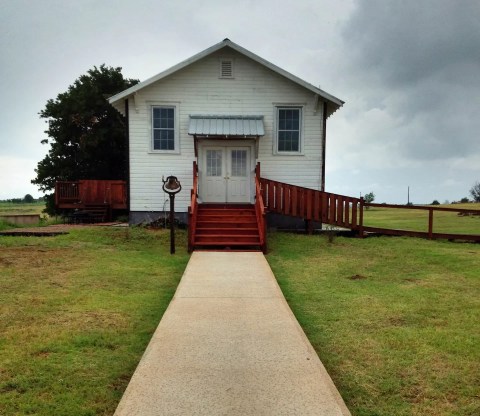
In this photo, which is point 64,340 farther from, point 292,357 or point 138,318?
point 292,357

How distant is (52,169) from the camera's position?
31125mm

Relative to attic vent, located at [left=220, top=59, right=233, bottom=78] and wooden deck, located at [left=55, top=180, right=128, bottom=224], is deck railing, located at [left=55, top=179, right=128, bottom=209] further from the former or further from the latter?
attic vent, located at [left=220, top=59, right=233, bottom=78]

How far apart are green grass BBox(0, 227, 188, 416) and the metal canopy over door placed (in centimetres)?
530

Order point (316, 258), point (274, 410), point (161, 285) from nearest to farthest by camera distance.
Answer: point (274, 410) → point (161, 285) → point (316, 258)

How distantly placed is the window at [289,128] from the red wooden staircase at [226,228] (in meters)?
3.43

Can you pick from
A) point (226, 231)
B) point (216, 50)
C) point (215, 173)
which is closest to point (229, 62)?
point (216, 50)

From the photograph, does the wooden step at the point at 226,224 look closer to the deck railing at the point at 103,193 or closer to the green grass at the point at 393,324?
the green grass at the point at 393,324

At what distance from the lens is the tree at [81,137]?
30172mm

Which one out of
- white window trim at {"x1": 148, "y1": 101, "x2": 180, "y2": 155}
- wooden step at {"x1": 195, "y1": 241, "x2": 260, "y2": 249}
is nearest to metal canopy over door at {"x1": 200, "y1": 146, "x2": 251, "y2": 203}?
white window trim at {"x1": 148, "y1": 101, "x2": 180, "y2": 155}

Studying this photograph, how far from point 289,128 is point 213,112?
10.4 ft

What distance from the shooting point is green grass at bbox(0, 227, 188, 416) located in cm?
382

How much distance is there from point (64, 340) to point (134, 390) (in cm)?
184

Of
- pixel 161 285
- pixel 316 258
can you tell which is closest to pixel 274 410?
pixel 161 285

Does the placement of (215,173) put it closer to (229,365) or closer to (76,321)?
(76,321)
